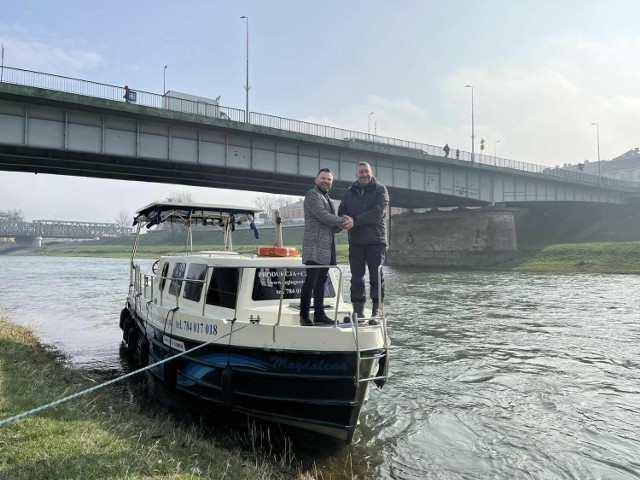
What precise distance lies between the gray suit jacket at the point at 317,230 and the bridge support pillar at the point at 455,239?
3893 cm

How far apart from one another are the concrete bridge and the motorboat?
54.3 ft

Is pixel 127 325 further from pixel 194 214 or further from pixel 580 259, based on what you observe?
pixel 580 259

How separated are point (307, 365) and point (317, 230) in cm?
173

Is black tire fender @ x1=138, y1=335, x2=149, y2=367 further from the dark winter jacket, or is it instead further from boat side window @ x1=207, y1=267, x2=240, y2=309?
the dark winter jacket

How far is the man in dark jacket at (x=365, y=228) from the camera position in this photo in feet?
20.2

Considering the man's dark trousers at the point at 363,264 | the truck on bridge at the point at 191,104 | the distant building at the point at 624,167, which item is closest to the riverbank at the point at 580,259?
the truck on bridge at the point at 191,104

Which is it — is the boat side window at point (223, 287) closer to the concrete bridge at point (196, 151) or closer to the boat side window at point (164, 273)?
the boat side window at point (164, 273)

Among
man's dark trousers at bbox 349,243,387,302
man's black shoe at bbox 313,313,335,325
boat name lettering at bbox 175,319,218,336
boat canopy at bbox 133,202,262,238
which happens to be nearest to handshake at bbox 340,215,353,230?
man's dark trousers at bbox 349,243,387,302

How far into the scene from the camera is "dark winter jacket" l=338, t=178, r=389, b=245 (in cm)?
611

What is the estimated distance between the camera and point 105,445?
187 inches

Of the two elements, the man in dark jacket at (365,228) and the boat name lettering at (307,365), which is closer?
the boat name lettering at (307,365)

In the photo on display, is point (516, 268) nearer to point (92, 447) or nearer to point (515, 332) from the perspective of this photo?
point (515, 332)

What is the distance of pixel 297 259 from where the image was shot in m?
7.62

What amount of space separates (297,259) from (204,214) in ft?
17.1
